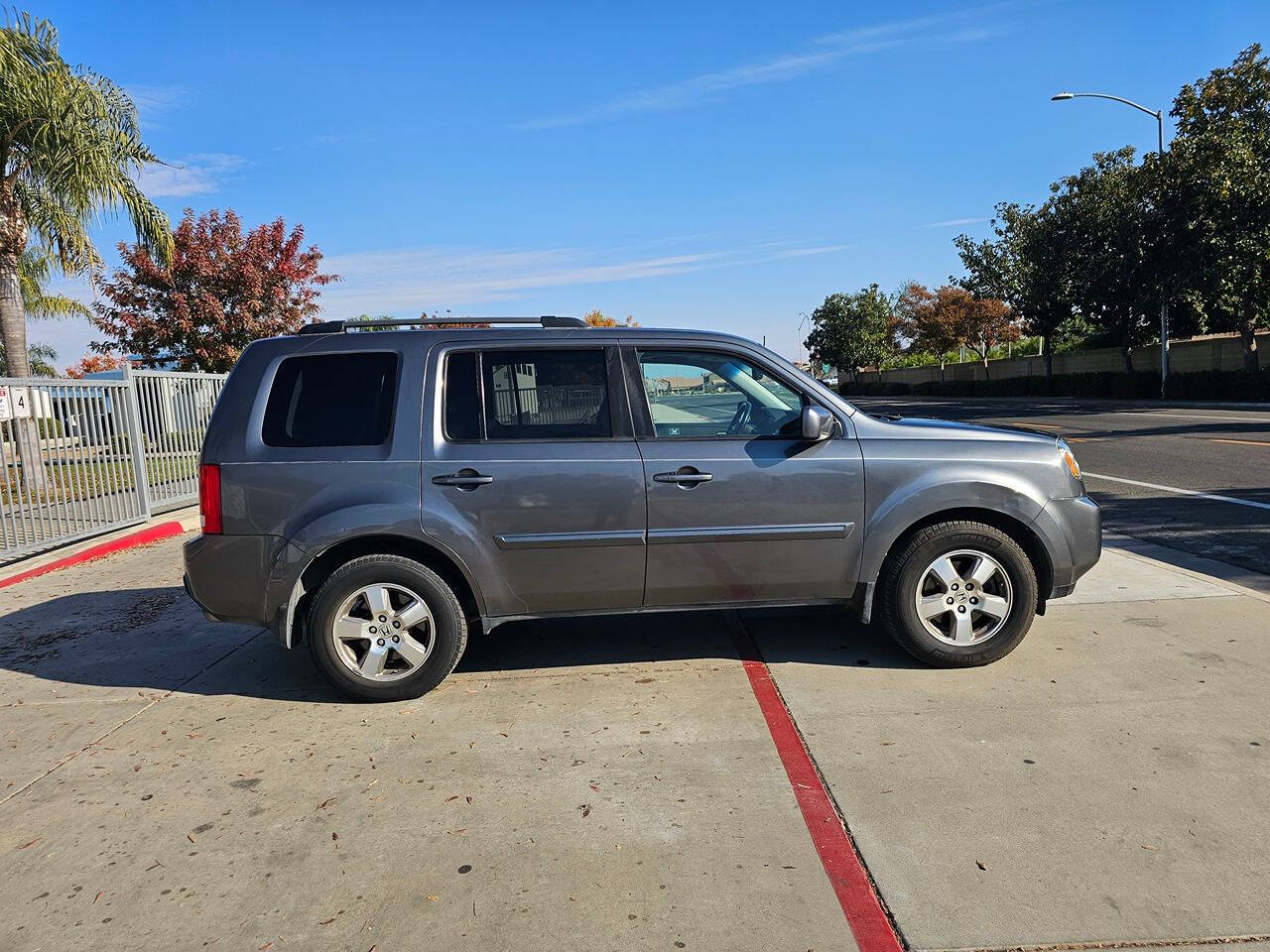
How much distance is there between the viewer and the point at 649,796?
3.44 metres

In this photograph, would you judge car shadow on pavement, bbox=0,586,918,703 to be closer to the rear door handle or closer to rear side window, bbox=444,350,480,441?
the rear door handle

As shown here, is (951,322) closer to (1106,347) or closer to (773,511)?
(1106,347)

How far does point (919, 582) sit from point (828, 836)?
6.18ft

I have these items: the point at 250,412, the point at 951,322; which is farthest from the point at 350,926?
the point at 951,322

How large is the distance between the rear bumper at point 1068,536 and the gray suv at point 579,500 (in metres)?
0.01

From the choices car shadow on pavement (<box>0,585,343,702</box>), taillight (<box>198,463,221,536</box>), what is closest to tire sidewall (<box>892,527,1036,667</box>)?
car shadow on pavement (<box>0,585,343,702</box>)

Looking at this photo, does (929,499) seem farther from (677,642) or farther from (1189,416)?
(1189,416)

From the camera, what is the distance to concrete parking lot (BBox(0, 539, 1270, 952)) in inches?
106

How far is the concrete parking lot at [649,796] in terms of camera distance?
2703 millimetres

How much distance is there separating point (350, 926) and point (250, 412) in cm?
273

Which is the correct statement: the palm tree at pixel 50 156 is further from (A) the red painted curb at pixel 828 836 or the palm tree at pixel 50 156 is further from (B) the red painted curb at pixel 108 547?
(A) the red painted curb at pixel 828 836

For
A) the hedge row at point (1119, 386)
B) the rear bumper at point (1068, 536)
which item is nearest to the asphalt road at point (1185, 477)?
the rear bumper at point (1068, 536)

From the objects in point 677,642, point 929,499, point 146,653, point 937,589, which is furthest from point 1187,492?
point 146,653

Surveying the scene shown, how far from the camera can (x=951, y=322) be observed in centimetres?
5156
